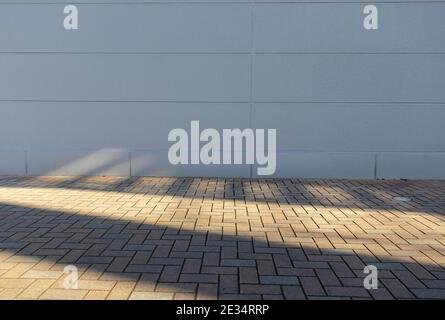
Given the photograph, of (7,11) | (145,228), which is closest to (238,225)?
(145,228)

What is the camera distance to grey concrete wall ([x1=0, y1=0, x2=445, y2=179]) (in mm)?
7504

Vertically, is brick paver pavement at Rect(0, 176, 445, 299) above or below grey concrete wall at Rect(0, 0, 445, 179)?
below

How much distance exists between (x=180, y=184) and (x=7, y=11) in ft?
13.7

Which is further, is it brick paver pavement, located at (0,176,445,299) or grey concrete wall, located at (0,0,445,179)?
grey concrete wall, located at (0,0,445,179)

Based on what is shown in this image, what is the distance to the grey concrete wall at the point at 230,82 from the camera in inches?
295

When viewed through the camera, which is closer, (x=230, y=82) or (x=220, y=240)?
(x=220, y=240)

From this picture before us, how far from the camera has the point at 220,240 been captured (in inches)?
176

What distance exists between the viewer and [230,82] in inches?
301

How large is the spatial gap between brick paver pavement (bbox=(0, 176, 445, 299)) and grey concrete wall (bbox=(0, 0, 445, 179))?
813 millimetres

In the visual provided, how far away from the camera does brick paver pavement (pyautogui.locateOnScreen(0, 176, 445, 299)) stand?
11.0 ft

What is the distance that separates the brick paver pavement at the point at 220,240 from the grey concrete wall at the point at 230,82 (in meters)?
0.81

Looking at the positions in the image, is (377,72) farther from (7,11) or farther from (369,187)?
(7,11)

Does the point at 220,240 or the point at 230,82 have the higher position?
the point at 230,82

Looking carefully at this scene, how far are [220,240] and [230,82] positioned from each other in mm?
3816
